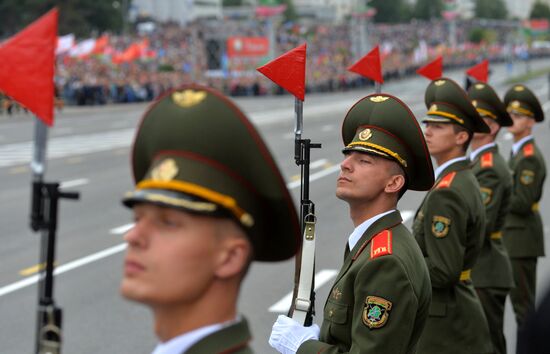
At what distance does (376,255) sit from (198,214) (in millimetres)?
1895

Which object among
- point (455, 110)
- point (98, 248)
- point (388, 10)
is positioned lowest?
point (388, 10)

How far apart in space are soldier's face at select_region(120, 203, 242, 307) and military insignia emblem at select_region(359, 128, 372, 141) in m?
2.21

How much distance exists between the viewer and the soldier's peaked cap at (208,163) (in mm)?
2453

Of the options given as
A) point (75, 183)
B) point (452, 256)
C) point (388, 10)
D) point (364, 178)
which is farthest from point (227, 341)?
point (388, 10)

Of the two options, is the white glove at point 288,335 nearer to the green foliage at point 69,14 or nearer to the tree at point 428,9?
the green foliage at point 69,14

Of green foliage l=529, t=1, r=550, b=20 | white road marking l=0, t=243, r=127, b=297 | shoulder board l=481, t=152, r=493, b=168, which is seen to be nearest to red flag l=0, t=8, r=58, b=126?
shoulder board l=481, t=152, r=493, b=168

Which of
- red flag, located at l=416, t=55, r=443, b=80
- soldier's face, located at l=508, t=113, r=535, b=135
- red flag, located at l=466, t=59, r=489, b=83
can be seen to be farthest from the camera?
red flag, located at l=466, t=59, r=489, b=83

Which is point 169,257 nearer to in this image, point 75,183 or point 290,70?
point 290,70

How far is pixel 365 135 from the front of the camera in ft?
15.2

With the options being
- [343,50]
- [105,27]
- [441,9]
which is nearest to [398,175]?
[343,50]

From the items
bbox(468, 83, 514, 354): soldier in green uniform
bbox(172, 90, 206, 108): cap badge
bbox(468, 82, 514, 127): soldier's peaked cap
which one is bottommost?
bbox(468, 83, 514, 354): soldier in green uniform

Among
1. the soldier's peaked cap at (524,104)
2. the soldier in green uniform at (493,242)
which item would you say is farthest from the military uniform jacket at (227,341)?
the soldier's peaked cap at (524,104)

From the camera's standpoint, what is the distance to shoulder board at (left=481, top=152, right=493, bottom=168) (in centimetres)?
734

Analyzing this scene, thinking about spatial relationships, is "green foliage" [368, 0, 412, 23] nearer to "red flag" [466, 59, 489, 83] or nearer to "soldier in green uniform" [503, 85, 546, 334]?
"red flag" [466, 59, 489, 83]
